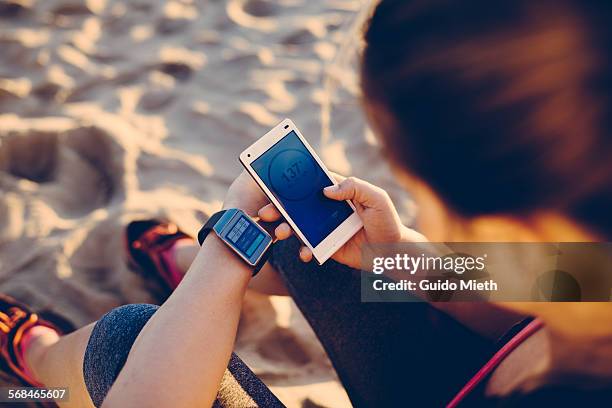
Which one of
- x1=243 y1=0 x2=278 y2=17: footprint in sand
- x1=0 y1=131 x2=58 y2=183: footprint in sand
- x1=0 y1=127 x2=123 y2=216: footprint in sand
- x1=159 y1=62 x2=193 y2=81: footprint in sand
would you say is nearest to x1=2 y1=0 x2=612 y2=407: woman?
x1=0 y1=127 x2=123 y2=216: footprint in sand

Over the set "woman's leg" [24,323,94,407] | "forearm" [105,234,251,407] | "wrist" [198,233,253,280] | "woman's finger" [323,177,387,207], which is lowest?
"woman's leg" [24,323,94,407]

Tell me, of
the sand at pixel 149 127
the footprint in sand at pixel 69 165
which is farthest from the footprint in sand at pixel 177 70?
the footprint in sand at pixel 69 165

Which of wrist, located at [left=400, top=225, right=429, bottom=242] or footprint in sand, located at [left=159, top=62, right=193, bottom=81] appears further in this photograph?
footprint in sand, located at [left=159, top=62, right=193, bottom=81]

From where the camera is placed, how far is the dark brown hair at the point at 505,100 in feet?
2.24

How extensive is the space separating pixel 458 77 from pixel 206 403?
2.00 feet

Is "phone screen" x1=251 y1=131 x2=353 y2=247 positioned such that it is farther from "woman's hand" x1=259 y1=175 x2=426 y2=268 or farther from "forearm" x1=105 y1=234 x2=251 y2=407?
"forearm" x1=105 y1=234 x2=251 y2=407

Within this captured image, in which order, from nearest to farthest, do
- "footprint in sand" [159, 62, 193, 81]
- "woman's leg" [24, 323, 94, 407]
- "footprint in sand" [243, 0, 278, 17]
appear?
"woman's leg" [24, 323, 94, 407] → "footprint in sand" [159, 62, 193, 81] → "footprint in sand" [243, 0, 278, 17]

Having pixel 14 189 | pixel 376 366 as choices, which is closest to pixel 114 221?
pixel 14 189

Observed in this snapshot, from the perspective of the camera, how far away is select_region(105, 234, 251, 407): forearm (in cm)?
87

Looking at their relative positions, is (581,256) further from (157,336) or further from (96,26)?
(96,26)

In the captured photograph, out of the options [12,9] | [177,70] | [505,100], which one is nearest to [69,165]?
[177,70]

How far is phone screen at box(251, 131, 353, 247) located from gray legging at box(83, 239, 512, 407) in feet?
0.48

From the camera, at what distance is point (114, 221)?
5.32 ft

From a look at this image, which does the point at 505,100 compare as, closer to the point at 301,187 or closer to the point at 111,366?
the point at 301,187
